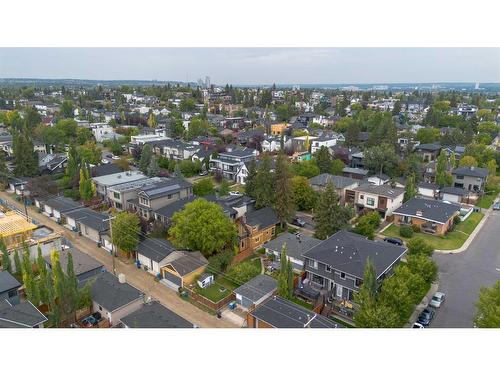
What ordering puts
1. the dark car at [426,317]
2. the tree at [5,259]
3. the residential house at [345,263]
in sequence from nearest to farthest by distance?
the dark car at [426,317]
the residential house at [345,263]
the tree at [5,259]

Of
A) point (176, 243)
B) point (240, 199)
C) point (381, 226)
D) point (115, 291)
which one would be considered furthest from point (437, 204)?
point (115, 291)

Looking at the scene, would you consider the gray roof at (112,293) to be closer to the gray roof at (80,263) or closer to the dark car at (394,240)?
the gray roof at (80,263)

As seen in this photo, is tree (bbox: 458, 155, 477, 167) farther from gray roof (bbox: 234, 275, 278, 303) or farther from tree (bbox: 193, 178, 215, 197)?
gray roof (bbox: 234, 275, 278, 303)

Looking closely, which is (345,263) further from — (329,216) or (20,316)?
(20,316)

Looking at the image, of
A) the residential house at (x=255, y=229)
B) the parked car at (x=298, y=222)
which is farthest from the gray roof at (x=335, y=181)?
the residential house at (x=255, y=229)

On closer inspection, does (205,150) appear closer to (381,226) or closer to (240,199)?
(240,199)

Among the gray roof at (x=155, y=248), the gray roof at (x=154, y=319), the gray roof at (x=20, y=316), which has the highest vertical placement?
the gray roof at (x=20, y=316)
